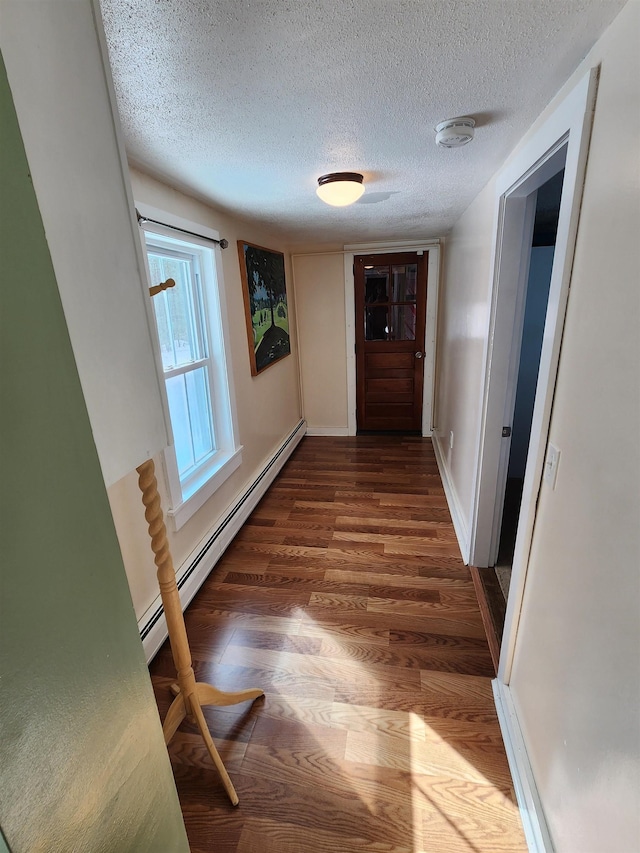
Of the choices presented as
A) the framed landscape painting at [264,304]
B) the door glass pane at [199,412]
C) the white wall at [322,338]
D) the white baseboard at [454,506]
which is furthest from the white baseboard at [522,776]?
the white wall at [322,338]

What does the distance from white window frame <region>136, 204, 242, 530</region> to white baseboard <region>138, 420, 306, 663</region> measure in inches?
9.7

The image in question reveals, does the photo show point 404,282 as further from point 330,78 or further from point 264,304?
point 330,78

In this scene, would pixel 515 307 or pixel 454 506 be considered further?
pixel 454 506

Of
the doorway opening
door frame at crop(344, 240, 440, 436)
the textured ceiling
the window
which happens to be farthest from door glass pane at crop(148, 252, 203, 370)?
door frame at crop(344, 240, 440, 436)

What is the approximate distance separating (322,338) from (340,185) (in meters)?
2.64

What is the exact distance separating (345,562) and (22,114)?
2.30 metres

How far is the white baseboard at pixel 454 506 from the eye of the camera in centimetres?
238

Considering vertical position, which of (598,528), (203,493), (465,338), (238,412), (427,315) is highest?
(427,315)

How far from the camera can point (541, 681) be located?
1.19 meters

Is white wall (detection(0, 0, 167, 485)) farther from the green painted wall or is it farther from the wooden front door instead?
the wooden front door

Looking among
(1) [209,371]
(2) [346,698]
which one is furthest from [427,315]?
(2) [346,698]

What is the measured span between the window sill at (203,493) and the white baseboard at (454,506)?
152 centimetres

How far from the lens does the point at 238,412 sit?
275 cm

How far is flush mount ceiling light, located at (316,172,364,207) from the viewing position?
5.73 feet
